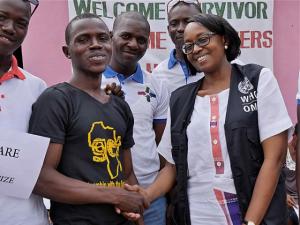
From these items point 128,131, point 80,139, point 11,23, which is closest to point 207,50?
point 128,131

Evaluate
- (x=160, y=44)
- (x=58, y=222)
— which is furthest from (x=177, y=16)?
(x=58, y=222)

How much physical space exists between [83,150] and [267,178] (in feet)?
2.75

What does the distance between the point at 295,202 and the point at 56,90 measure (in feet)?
8.67

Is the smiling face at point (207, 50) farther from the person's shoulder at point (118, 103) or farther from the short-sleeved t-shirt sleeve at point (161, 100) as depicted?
the short-sleeved t-shirt sleeve at point (161, 100)

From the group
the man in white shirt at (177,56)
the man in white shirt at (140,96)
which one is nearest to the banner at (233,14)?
the man in white shirt at (177,56)

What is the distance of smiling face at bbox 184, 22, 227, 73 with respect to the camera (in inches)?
96.0

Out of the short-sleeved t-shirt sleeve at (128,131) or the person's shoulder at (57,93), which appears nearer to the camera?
the person's shoulder at (57,93)

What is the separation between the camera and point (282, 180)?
7.97ft

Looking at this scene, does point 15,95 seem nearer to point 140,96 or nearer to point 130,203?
point 130,203

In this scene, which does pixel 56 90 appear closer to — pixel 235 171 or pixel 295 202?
pixel 235 171

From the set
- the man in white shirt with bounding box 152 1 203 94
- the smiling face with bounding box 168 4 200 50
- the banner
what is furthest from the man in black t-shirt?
the banner

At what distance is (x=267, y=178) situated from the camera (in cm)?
228

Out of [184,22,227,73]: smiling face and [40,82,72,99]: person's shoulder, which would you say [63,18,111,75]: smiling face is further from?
[184,22,227,73]: smiling face

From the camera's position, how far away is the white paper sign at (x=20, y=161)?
2.02m
